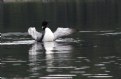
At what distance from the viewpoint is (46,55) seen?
39000 millimetres

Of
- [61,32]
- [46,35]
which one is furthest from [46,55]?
[61,32]

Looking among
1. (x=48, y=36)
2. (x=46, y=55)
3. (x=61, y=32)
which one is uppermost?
(x=61, y=32)

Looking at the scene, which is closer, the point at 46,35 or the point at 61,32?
the point at 46,35

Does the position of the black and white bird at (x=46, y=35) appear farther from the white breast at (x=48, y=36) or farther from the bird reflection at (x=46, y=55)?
the bird reflection at (x=46, y=55)

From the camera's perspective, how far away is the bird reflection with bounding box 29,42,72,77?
33.0 metres

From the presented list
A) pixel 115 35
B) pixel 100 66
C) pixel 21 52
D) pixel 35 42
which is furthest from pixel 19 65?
pixel 115 35

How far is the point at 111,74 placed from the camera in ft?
97.5

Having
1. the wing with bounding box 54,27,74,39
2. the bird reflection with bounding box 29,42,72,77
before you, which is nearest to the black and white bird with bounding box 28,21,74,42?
the wing with bounding box 54,27,74,39

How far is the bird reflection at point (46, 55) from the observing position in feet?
108

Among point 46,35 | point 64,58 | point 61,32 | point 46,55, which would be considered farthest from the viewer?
point 61,32

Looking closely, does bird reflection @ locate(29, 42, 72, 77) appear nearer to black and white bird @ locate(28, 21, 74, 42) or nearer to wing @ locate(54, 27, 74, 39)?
black and white bird @ locate(28, 21, 74, 42)

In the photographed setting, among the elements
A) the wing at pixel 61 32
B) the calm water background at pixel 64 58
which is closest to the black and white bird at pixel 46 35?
the wing at pixel 61 32

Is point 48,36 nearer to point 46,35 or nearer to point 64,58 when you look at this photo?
point 46,35

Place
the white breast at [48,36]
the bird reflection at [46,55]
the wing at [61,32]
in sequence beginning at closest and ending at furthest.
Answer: the bird reflection at [46,55], the white breast at [48,36], the wing at [61,32]
